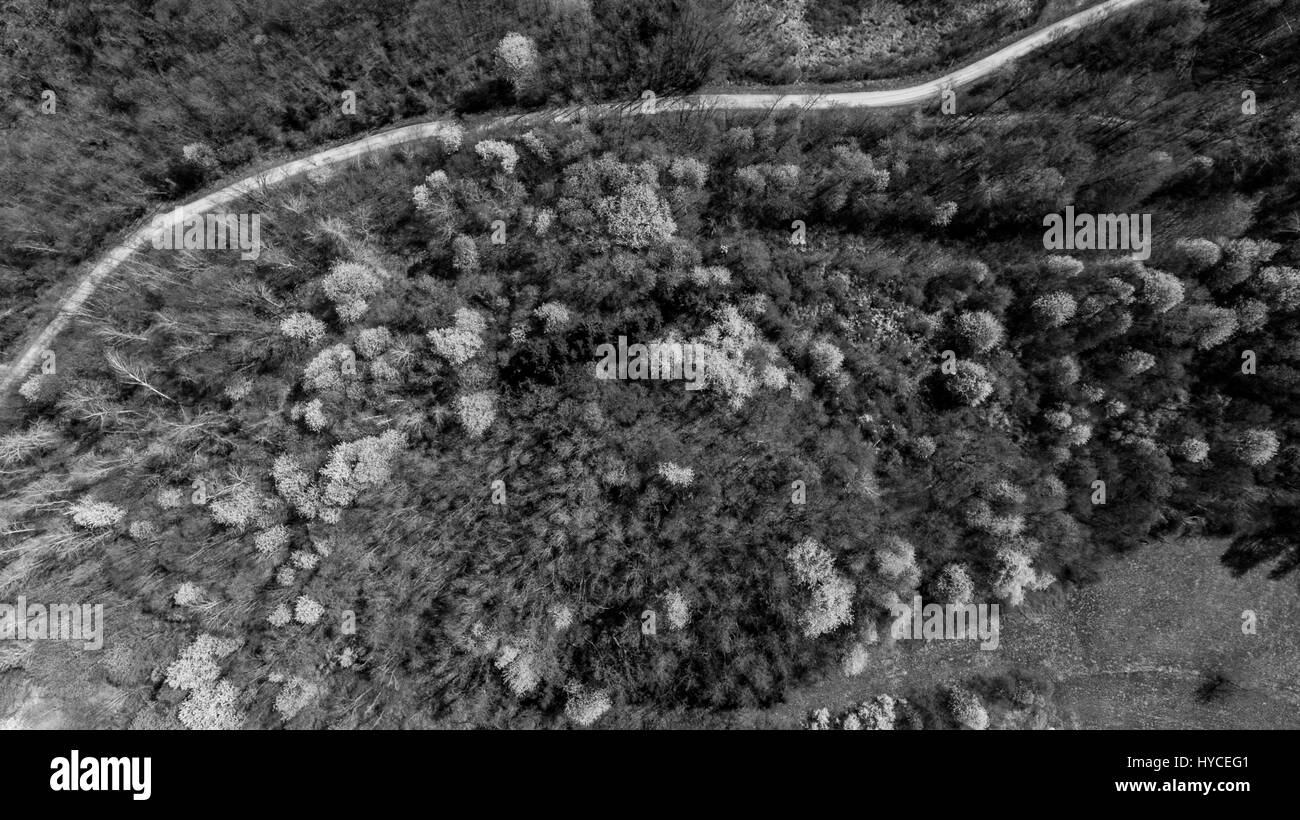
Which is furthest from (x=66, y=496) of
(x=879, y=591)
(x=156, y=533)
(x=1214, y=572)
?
(x=1214, y=572)

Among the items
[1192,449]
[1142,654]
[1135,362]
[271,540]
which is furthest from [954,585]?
[271,540]

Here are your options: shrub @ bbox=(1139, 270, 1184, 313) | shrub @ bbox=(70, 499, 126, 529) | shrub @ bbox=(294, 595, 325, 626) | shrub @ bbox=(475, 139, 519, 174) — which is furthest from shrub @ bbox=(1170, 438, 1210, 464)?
shrub @ bbox=(70, 499, 126, 529)

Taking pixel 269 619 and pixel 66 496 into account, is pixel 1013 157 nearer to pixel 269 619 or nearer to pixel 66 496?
pixel 269 619

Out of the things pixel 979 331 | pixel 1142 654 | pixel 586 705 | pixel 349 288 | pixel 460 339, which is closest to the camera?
pixel 586 705

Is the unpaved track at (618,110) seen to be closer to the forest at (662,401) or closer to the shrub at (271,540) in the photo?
the forest at (662,401)

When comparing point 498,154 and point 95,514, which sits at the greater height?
point 498,154

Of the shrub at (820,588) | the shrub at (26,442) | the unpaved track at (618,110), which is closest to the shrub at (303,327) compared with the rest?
the unpaved track at (618,110)

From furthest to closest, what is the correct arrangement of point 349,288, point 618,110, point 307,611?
1. point 618,110
2. point 349,288
3. point 307,611

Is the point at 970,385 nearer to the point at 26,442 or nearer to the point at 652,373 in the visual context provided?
the point at 652,373

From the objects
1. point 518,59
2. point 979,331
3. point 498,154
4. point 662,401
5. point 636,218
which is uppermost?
point 518,59

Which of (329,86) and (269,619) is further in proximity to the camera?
(329,86)
